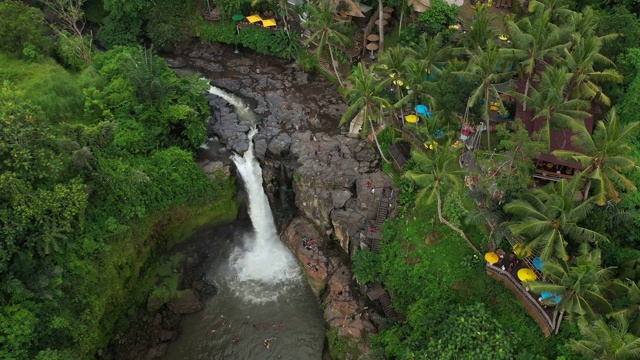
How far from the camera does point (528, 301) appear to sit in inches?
1125

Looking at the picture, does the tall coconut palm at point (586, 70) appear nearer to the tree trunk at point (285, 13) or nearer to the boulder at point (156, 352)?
the tree trunk at point (285, 13)

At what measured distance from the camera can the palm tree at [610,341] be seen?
838 inches

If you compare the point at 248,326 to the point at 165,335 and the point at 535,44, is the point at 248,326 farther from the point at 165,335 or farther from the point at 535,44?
the point at 535,44

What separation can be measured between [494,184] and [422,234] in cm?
824

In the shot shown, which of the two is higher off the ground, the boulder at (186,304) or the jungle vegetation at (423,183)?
the jungle vegetation at (423,183)

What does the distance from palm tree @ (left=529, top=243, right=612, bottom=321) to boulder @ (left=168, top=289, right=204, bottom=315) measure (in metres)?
24.4

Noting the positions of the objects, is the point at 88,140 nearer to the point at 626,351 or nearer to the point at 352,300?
the point at 352,300

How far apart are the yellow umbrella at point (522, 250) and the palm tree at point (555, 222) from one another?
1.44 m

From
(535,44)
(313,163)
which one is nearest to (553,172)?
(535,44)

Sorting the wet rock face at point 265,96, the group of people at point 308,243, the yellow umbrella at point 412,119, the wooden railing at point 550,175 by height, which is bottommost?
the group of people at point 308,243

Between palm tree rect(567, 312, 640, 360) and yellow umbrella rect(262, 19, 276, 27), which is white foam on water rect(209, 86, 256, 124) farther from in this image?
palm tree rect(567, 312, 640, 360)

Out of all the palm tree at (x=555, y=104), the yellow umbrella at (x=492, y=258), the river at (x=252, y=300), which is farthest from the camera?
the river at (x=252, y=300)

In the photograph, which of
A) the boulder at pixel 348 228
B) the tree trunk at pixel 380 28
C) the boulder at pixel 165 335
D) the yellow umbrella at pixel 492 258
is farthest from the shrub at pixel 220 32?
the yellow umbrella at pixel 492 258

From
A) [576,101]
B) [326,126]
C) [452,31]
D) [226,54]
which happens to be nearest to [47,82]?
→ [226,54]
